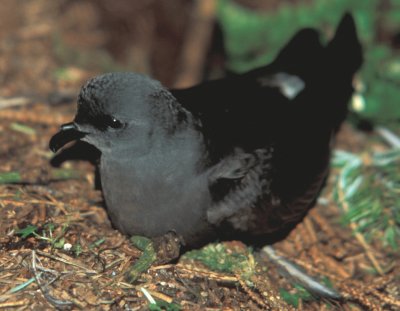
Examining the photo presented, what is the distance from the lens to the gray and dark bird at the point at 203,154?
4.63 m

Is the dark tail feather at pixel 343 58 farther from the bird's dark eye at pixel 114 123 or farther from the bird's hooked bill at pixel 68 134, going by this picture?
the bird's hooked bill at pixel 68 134

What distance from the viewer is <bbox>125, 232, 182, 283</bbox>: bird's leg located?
4.50m

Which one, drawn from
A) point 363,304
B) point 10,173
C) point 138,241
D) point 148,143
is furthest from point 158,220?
point 363,304

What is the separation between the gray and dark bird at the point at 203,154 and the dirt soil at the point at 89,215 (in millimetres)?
321

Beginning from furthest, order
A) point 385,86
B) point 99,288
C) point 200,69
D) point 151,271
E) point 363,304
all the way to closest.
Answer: point 200,69 → point 385,86 → point 363,304 → point 151,271 → point 99,288

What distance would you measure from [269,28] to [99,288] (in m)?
4.32

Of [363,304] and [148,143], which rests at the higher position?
[148,143]

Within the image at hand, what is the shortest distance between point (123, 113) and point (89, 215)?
1114 millimetres

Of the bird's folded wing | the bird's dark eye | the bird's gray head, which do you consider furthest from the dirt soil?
the bird's dark eye

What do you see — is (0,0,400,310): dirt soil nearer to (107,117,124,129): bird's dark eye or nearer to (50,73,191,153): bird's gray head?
(50,73,191,153): bird's gray head

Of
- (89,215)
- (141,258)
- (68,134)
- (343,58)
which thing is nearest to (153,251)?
(141,258)

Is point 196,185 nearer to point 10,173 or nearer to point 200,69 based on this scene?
point 10,173

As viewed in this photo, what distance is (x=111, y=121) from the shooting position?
182 inches

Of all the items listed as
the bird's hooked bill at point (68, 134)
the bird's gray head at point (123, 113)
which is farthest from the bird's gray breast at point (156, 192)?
the bird's hooked bill at point (68, 134)
